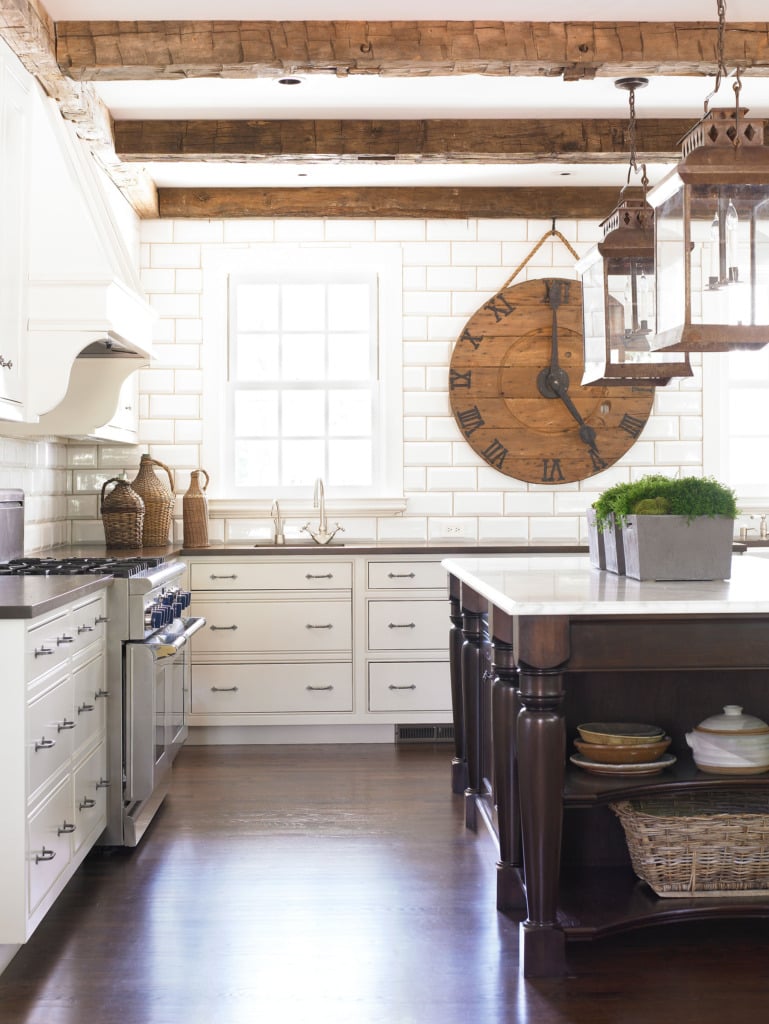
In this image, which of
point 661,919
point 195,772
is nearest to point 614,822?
point 661,919

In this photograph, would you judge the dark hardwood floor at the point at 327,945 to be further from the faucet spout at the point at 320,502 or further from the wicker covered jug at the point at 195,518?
the faucet spout at the point at 320,502

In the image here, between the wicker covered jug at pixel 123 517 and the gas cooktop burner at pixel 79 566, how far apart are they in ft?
2.91

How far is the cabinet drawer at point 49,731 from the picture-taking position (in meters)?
2.86

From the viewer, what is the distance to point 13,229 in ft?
12.8

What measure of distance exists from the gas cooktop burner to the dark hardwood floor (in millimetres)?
1005

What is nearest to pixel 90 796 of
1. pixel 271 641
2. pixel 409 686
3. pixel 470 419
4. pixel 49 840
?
pixel 49 840

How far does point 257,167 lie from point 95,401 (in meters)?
1.61

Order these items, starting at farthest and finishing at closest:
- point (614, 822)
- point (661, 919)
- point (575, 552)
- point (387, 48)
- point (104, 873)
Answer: point (575, 552) → point (387, 48) → point (104, 873) → point (614, 822) → point (661, 919)

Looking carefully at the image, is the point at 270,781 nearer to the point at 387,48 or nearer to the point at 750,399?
the point at 387,48

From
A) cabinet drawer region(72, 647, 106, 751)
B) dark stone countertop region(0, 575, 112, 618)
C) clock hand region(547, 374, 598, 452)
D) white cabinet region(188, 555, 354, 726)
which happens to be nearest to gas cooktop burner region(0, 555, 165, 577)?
dark stone countertop region(0, 575, 112, 618)

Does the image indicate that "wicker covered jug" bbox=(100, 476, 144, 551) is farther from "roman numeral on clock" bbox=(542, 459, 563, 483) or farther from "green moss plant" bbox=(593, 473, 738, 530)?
"green moss plant" bbox=(593, 473, 738, 530)

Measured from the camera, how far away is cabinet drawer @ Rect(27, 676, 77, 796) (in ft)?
9.39

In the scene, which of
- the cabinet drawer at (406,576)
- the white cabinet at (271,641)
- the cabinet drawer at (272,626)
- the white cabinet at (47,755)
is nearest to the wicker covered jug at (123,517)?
the white cabinet at (271,641)

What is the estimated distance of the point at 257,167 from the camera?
18.5 ft
